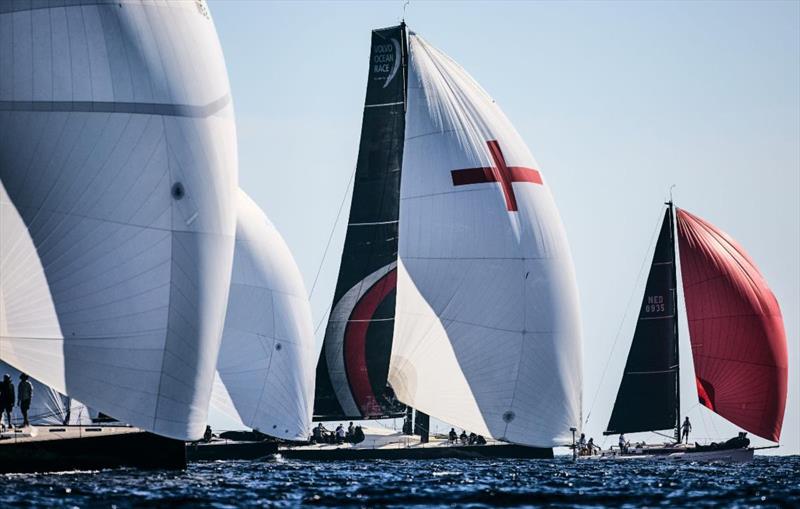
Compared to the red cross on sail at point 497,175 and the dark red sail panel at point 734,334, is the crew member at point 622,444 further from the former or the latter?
the red cross on sail at point 497,175

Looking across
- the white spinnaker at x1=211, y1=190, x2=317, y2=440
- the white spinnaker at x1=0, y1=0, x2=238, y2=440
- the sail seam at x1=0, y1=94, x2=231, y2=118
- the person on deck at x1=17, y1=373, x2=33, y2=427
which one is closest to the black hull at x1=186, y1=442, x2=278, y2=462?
the white spinnaker at x1=211, y1=190, x2=317, y2=440

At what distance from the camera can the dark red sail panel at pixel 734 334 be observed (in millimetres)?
60438

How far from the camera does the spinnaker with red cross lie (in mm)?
46031

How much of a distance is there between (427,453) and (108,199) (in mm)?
24231

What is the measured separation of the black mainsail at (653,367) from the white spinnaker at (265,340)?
42.1ft

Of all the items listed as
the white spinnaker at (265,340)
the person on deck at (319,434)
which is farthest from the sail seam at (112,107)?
the person on deck at (319,434)

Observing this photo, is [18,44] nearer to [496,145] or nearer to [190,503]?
[190,503]

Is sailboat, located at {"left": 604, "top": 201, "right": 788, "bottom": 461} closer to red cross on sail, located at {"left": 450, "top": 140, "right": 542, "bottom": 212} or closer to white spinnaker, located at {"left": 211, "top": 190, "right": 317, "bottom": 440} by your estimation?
white spinnaker, located at {"left": 211, "top": 190, "right": 317, "bottom": 440}

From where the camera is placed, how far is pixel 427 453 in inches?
2176

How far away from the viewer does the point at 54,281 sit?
33.2 m

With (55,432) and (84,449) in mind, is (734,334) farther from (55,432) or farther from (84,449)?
(55,432)

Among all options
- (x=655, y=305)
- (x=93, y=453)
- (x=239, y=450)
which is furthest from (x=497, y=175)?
(x=655, y=305)

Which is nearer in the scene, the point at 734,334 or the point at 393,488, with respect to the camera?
the point at 393,488

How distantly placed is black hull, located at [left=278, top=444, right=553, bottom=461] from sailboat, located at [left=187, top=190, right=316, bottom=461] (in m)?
1.03
